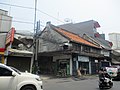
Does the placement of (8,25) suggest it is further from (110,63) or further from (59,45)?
(110,63)

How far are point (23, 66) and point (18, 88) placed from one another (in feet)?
59.8

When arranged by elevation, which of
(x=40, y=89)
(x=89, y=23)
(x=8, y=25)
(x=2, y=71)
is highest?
(x=89, y=23)

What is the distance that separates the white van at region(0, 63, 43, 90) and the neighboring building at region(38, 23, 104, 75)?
18609mm

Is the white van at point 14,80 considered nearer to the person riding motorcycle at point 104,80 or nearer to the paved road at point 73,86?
the paved road at point 73,86

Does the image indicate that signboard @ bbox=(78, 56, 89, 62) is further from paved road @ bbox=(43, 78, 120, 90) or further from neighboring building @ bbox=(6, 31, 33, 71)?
→ paved road @ bbox=(43, 78, 120, 90)

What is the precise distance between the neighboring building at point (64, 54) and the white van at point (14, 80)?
18.6 m

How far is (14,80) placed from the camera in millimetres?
7434

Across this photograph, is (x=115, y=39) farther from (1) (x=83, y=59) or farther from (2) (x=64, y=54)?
(2) (x=64, y=54)

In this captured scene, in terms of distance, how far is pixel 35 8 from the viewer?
A: 22.3 meters

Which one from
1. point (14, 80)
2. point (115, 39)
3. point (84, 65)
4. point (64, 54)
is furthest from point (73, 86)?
point (115, 39)

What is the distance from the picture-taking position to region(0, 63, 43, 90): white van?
7274mm

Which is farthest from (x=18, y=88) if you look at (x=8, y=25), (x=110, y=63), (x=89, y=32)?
(x=89, y=32)

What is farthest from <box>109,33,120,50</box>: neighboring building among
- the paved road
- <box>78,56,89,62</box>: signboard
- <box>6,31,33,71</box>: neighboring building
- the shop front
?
the paved road

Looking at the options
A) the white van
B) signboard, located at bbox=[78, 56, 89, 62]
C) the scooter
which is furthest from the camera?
signboard, located at bbox=[78, 56, 89, 62]
